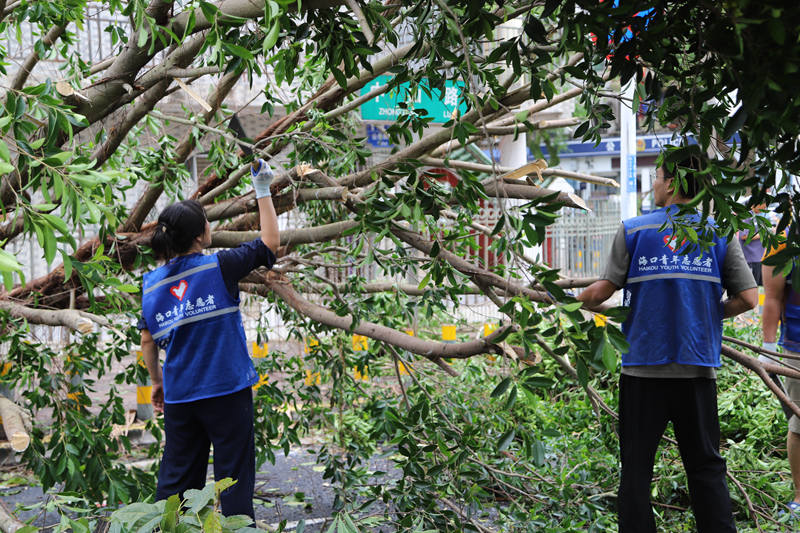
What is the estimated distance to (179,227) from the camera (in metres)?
3.16

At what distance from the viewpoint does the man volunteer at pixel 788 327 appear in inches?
154

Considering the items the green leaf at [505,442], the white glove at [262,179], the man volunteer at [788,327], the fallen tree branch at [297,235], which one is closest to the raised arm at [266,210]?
the white glove at [262,179]

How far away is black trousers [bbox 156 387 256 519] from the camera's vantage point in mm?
3158

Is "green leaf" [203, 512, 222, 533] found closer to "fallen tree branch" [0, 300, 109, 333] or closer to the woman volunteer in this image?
the woman volunteer

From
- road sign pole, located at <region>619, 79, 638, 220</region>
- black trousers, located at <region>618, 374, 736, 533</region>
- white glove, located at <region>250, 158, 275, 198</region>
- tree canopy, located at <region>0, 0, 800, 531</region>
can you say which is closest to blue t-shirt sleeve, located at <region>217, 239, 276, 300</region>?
white glove, located at <region>250, 158, 275, 198</region>

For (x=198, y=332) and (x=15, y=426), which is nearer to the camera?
(x=15, y=426)

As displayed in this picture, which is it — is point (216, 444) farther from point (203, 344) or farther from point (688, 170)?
point (688, 170)

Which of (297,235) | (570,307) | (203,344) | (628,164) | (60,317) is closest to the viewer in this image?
(570,307)

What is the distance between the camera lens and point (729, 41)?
1301mm

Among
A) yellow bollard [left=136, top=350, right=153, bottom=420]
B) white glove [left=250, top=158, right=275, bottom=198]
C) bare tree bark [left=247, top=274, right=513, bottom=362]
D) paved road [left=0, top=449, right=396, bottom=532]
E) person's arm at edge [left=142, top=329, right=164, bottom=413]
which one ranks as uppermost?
white glove [left=250, top=158, right=275, bottom=198]

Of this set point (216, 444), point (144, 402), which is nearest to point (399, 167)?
point (216, 444)

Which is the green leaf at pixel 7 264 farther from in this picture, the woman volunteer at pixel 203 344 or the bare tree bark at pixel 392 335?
the woman volunteer at pixel 203 344

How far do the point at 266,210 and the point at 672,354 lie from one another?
1.89m

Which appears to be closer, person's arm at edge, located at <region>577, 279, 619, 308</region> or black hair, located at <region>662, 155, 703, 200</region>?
black hair, located at <region>662, 155, 703, 200</region>
